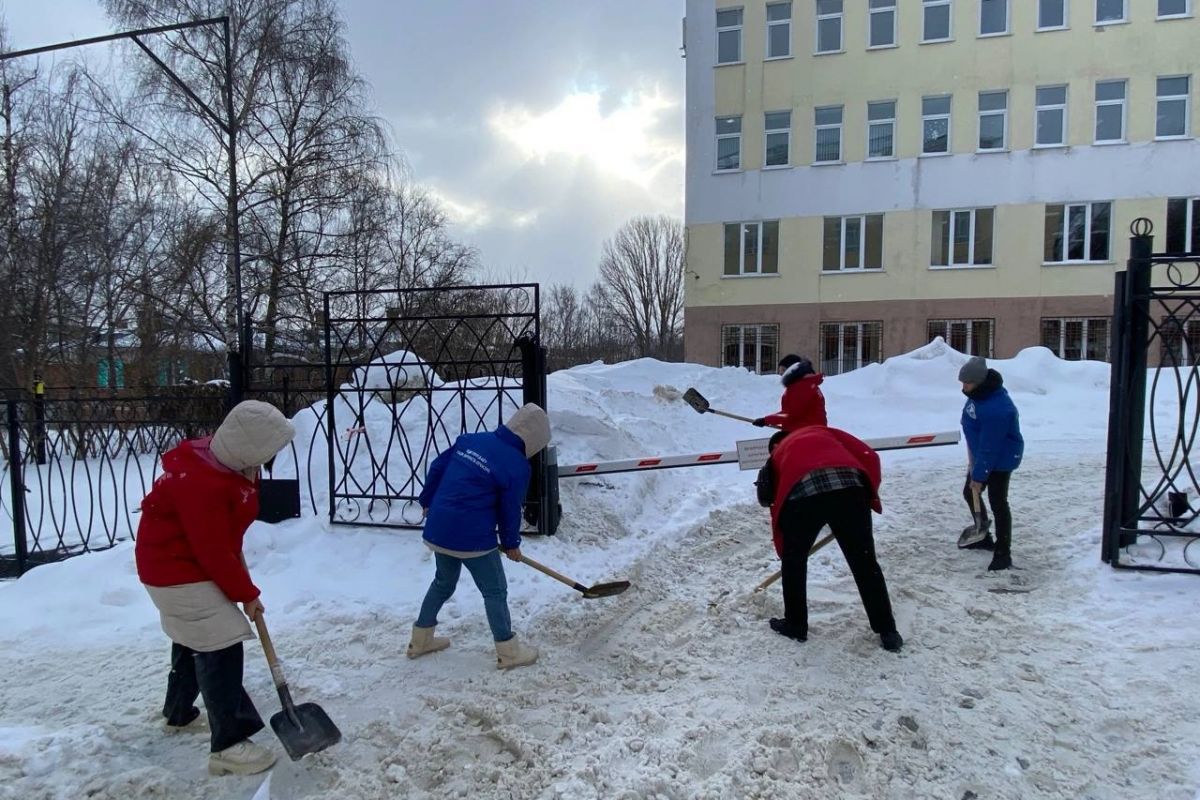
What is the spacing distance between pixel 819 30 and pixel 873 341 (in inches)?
387

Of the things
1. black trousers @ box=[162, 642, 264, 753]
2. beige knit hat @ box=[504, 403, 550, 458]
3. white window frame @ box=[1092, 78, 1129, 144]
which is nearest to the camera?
black trousers @ box=[162, 642, 264, 753]

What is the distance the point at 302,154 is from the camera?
16.9 metres

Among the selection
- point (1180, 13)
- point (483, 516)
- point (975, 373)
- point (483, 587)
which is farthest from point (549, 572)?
point (1180, 13)

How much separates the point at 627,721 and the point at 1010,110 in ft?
77.1

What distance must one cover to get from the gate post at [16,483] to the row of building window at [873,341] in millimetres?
19250

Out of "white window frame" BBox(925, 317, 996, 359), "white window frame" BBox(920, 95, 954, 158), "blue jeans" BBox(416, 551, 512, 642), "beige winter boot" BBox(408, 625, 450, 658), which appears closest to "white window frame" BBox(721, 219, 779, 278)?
"white window frame" BBox(920, 95, 954, 158)

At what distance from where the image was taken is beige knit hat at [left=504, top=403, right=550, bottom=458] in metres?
3.97

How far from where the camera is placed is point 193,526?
2799mm

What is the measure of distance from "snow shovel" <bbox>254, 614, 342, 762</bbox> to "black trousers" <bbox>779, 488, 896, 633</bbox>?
2.43 metres

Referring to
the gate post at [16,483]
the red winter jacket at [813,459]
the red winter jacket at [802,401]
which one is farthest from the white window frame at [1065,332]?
the gate post at [16,483]

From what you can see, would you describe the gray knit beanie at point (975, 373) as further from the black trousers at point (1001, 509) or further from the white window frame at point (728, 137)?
the white window frame at point (728, 137)

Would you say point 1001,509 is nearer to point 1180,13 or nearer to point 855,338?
point 855,338

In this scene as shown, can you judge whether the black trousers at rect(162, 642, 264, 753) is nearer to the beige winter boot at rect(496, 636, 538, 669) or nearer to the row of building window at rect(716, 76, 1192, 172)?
the beige winter boot at rect(496, 636, 538, 669)

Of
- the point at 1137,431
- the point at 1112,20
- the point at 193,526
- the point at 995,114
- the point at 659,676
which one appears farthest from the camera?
the point at 995,114
